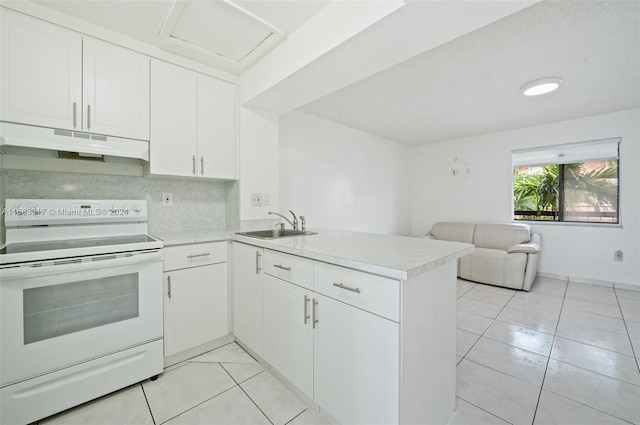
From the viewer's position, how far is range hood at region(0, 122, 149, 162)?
1.52 metres

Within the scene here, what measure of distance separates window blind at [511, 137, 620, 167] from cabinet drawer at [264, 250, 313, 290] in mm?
4564

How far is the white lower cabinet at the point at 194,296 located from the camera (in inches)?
71.9

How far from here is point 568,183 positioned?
13.3ft

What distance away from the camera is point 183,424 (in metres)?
1.37

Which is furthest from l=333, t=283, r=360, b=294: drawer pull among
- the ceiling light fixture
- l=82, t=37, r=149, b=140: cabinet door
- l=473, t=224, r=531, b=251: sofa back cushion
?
l=473, t=224, r=531, b=251: sofa back cushion

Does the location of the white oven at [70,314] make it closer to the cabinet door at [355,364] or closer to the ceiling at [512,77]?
the cabinet door at [355,364]

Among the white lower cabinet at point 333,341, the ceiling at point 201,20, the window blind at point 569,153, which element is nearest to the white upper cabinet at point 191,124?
the ceiling at point 201,20

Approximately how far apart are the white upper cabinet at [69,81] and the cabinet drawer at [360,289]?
1.76 m

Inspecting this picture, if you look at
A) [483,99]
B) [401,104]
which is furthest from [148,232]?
[483,99]

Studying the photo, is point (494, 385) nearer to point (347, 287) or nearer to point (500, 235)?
point (347, 287)

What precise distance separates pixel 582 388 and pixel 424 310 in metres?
1.48

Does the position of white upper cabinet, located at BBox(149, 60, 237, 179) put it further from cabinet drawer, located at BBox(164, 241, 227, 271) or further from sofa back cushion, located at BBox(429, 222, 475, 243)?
sofa back cushion, located at BBox(429, 222, 475, 243)

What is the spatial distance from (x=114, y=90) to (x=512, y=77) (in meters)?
3.44

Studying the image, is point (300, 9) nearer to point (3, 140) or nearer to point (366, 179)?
point (3, 140)
